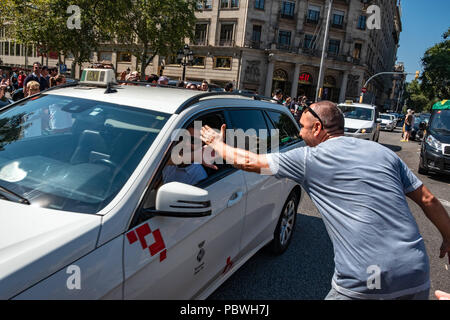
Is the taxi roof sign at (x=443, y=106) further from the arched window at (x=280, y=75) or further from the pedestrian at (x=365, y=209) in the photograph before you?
the arched window at (x=280, y=75)

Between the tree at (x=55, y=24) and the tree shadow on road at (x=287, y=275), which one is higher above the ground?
the tree at (x=55, y=24)

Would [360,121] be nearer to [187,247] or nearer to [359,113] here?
[359,113]

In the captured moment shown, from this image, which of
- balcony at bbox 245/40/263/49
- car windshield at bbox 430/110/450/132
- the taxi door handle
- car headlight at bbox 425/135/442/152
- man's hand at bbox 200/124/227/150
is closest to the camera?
man's hand at bbox 200/124/227/150

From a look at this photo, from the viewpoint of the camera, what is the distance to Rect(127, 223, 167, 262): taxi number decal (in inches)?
67.0

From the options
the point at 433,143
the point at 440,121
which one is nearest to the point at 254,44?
the point at 440,121

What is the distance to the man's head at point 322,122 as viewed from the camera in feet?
6.26

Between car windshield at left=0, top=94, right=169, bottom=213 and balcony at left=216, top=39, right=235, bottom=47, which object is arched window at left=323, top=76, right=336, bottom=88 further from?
car windshield at left=0, top=94, right=169, bottom=213

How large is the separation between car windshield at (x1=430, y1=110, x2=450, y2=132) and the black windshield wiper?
11.5 meters

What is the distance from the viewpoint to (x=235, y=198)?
2615 millimetres

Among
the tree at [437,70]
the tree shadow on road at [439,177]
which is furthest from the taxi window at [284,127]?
the tree at [437,70]

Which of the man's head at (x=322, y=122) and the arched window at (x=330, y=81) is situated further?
the arched window at (x=330, y=81)

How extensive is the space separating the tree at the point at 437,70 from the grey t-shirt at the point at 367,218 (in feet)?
218

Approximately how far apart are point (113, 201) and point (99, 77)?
136 centimetres

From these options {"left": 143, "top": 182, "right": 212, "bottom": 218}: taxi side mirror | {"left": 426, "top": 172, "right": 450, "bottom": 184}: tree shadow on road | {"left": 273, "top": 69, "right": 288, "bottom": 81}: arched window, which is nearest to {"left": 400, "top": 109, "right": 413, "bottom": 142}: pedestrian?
{"left": 426, "top": 172, "right": 450, "bottom": 184}: tree shadow on road
